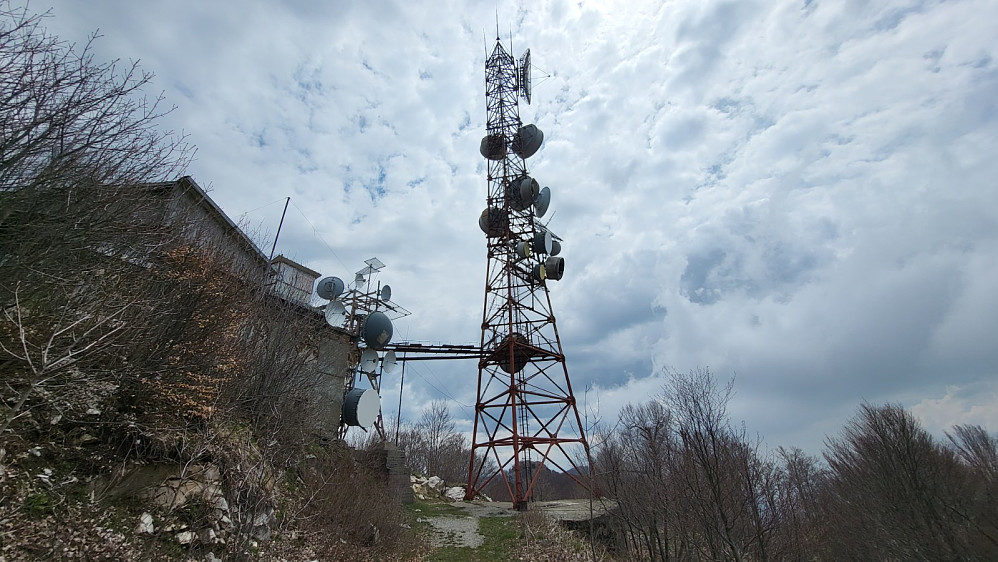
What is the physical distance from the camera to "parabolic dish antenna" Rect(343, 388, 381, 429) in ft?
63.3

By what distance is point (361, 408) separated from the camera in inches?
760

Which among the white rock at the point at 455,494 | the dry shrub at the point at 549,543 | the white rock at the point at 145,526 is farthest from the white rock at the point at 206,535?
the white rock at the point at 455,494

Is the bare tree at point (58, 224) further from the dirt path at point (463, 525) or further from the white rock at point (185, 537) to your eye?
the dirt path at point (463, 525)

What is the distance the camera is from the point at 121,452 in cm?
806

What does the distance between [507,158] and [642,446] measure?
709 inches

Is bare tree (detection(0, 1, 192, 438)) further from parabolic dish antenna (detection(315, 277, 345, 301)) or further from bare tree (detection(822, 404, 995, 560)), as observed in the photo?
bare tree (detection(822, 404, 995, 560))

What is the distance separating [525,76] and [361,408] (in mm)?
21942

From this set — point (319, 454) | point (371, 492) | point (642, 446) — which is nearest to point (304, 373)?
point (319, 454)

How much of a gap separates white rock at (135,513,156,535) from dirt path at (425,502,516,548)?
1011 centimetres

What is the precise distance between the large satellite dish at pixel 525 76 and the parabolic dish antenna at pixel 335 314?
1739 centimetres

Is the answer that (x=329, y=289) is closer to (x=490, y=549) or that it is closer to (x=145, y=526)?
(x=490, y=549)

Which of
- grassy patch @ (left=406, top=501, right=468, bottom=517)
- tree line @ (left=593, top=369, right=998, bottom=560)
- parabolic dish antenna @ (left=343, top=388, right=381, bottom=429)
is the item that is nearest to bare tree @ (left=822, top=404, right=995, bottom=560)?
tree line @ (left=593, top=369, right=998, bottom=560)

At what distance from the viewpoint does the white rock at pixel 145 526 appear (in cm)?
705

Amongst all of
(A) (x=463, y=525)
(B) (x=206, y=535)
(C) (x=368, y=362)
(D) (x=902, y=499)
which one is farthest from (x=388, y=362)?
(D) (x=902, y=499)
